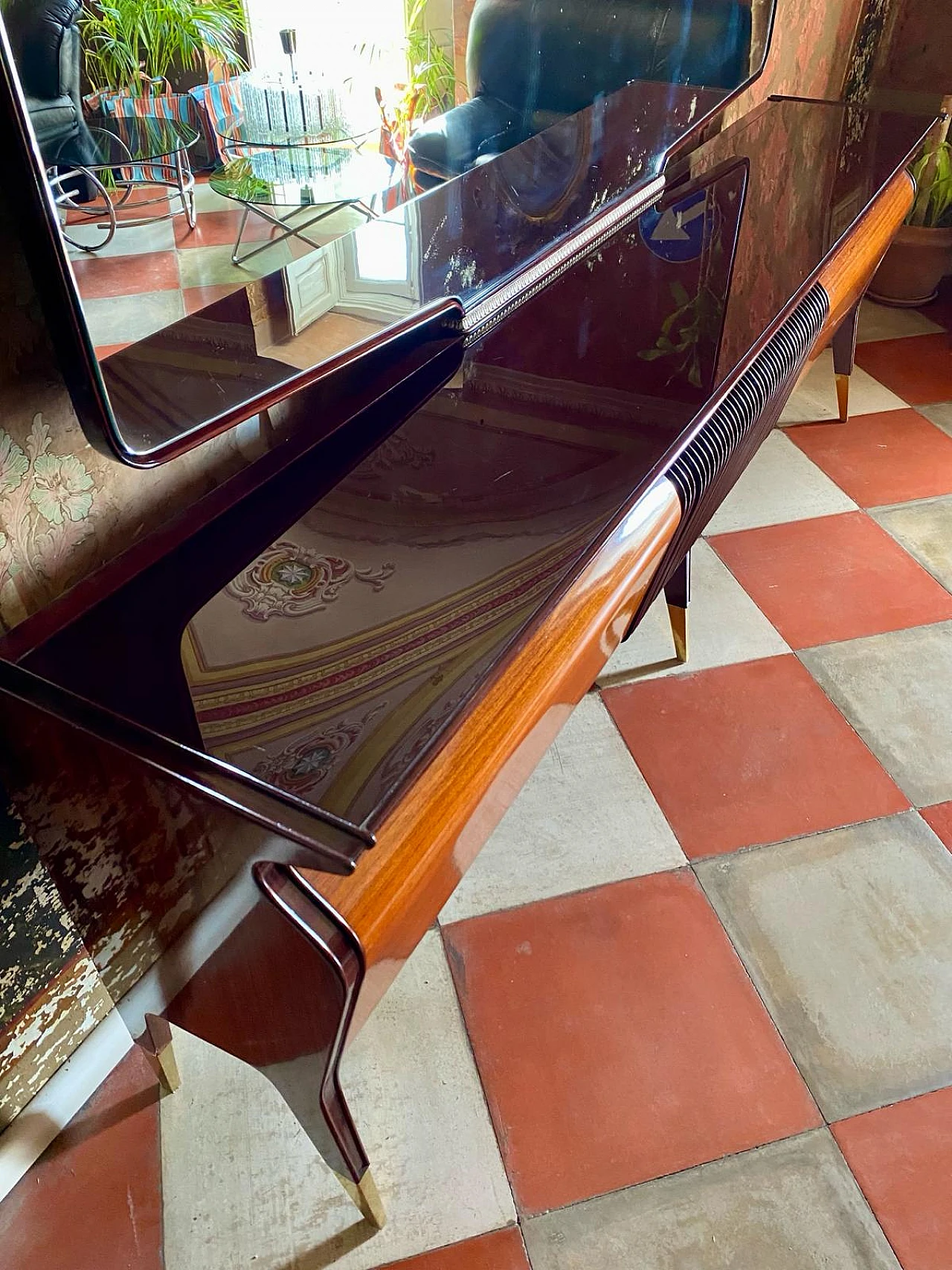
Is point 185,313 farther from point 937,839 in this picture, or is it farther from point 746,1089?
point 937,839

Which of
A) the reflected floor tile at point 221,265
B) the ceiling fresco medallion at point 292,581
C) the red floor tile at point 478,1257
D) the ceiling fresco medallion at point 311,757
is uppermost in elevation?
the reflected floor tile at point 221,265

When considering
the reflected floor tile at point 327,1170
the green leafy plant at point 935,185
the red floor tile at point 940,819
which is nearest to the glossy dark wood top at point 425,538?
the reflected floor tile at point 327,1170

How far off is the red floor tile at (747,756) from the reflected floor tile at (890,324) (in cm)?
158

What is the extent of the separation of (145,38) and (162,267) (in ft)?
0.48

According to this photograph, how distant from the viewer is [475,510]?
81 centimetres

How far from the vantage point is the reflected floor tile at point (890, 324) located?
9.00ft

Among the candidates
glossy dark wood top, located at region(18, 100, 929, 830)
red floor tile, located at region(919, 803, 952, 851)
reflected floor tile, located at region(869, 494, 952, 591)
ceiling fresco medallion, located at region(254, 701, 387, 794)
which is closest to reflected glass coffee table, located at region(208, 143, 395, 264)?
glossy dark wood top, located at region(18, 100, 929, 830)

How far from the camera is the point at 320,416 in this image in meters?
0.88

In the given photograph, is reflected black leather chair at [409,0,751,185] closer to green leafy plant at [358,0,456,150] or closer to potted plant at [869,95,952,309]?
green leafy plant at [358,0,456,150]

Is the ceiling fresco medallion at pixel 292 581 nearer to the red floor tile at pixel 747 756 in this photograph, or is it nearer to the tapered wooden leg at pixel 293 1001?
the tapered wooden leg at pixel 293 1001

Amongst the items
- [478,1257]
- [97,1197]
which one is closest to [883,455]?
[478,1257]

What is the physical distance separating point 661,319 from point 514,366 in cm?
25

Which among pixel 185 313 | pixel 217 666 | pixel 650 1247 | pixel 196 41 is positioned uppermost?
pixel 196 41

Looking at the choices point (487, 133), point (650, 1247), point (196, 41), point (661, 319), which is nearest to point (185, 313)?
point (196, 41)
